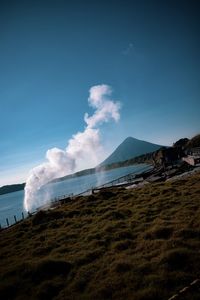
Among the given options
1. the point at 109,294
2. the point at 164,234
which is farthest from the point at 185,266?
the point at 164,234

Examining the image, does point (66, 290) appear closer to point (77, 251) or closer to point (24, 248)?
point (77, 251)

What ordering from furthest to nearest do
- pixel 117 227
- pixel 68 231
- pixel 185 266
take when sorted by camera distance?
pixel 68 231
pixel 117 227
pixel 185 266

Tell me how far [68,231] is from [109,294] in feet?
32.0

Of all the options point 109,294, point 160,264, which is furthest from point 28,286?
point 160,264

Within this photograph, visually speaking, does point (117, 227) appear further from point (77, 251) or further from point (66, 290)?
point (66, 290)

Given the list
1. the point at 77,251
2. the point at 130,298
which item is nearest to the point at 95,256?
the point at 77,251

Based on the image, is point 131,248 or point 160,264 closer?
point 160,264

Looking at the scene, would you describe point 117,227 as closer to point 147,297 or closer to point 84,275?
→ point 84,275

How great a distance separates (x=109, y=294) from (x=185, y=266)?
2.95 metres

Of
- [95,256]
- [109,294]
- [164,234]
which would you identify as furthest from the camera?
[164,234]

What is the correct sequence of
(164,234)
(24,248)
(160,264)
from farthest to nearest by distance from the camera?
(24,248) < (164,234) < (160,264)

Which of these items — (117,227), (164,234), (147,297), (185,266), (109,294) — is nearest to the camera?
(147,297)

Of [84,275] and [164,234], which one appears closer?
[84,275]

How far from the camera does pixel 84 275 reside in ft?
30.1
